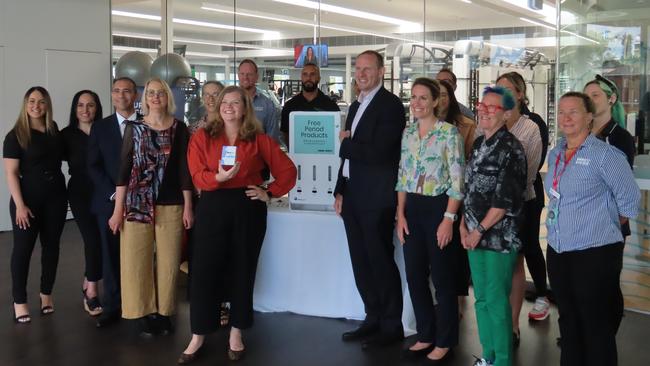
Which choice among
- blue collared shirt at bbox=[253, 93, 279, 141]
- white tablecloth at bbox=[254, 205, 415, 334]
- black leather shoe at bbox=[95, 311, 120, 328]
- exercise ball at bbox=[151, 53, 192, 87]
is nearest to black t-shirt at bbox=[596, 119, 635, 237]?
white tablecloth at bbox=[254, 205, 415, 334]

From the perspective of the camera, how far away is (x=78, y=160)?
4629mm

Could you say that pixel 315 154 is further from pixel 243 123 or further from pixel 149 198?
pixel 149 198

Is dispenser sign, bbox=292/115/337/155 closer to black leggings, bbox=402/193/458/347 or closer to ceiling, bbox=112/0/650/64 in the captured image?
black leggings, bbox=402/193/458/347

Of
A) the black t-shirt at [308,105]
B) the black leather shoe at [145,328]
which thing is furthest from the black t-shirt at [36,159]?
the black t-shirt at [308,105]

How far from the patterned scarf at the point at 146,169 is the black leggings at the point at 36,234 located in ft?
2.80

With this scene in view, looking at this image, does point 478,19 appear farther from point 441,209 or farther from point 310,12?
point 441,209

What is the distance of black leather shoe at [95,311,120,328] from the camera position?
4484 mm

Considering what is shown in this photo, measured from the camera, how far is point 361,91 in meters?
4.01

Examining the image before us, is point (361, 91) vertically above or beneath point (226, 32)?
beneath

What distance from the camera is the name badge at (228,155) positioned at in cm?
359

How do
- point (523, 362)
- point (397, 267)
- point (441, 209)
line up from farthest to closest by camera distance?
point (397, 267)
point (523, 362)
point (441, 209)

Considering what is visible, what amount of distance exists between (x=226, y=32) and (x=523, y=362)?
788 cm

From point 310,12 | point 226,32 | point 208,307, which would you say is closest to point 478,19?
point 310,12

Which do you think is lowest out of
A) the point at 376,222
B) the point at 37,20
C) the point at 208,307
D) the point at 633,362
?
the point at 633,362
